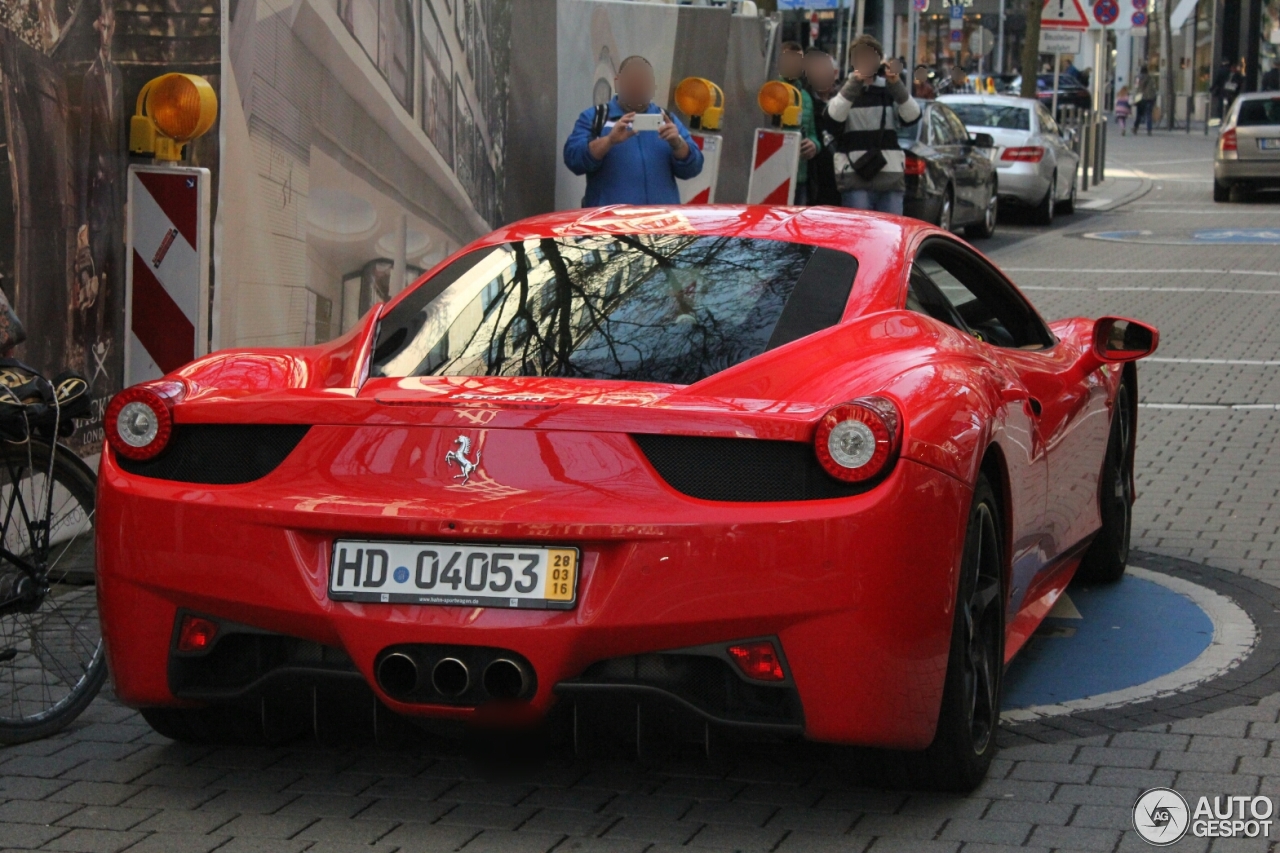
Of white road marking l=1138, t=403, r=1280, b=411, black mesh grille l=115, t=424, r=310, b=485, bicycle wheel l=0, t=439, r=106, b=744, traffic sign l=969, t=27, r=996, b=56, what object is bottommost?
white road marking l=1138, t=403, r=1280, b=411

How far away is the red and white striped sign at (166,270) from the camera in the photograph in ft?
21.7

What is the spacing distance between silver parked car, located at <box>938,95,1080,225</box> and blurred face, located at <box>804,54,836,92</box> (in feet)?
29.4

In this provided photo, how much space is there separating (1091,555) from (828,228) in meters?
2.08

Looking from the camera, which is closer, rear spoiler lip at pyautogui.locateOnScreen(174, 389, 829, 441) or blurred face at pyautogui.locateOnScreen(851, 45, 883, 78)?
rear spoiler lip at pyautogui.locateOnScreen(174, 389, 829, 441)

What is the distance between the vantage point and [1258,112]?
97.7 ft

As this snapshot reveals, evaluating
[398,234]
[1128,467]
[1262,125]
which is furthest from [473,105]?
[1262,125]

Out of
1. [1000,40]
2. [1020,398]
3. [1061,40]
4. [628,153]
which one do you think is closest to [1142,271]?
[628,153]

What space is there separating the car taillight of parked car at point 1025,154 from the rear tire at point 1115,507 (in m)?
17.9

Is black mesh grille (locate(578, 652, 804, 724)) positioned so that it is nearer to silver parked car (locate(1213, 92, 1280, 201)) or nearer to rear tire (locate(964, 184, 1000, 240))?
rear tire (locate(964, 184, 1000, 240))

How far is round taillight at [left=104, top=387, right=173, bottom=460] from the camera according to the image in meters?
4.13

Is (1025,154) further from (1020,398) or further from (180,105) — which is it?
(1020,398)

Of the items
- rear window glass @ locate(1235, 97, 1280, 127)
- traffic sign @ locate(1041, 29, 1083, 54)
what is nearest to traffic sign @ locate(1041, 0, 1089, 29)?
traffic sign @ locate(1041, 29, 1083, 54)

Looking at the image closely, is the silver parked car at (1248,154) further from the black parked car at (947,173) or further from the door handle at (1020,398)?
the door handle at (1020,398)

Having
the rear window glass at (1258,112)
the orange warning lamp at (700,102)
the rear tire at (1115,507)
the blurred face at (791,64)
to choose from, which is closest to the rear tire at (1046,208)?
the rear window glass at (1258,112)
